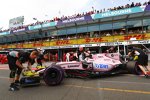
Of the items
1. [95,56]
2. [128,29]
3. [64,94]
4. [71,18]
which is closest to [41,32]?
[71,18]

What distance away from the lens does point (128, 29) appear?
2773 centimetres

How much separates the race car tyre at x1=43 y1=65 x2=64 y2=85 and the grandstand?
50.2 feet

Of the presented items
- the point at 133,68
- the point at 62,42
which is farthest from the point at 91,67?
the point at 62,42

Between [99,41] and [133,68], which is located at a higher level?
[99,41]

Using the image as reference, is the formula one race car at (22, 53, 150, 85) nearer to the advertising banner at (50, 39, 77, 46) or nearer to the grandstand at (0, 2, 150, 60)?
the grandstand at (0, 2, 150, 60)

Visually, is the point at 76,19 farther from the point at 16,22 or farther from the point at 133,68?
the point at 16,22

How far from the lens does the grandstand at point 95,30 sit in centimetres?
2577

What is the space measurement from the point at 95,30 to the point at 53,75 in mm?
23328

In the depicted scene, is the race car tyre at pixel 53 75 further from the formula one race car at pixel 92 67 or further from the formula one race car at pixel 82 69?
the formula one race car at pixel 92 67

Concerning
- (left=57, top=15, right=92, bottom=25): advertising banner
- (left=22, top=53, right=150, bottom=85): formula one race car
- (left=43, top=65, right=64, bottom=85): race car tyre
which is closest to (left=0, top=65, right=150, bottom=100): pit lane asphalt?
(left=43, top=65, right=64, bottom=85): race car tyre

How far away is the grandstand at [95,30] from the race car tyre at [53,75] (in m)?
15.3

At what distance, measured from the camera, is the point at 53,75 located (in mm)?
8602

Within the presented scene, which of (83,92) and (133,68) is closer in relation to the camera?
(83,92)

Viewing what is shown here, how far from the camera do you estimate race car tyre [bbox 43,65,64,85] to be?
852 centimetres
